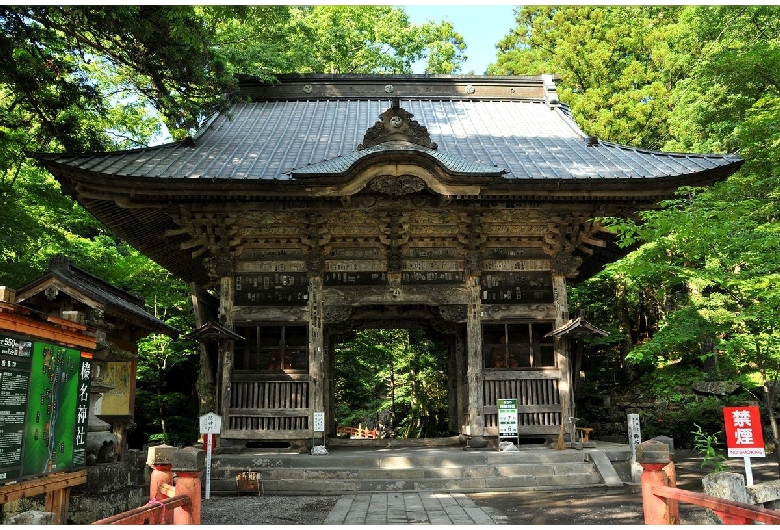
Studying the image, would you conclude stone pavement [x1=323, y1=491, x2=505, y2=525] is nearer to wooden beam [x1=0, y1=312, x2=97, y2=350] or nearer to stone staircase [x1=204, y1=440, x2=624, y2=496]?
stone staircase [x1=204, y1=440, x2=624, y2=496]

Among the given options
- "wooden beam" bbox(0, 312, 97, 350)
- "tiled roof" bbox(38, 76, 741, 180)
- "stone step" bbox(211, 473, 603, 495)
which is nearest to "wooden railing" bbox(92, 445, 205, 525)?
"wooden beam" bbox(0, 312, 97, 350)

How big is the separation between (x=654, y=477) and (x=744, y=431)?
197cm

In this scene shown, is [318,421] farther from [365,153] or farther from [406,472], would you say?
[365,153]

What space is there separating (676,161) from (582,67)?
1215 cm

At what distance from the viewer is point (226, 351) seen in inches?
413

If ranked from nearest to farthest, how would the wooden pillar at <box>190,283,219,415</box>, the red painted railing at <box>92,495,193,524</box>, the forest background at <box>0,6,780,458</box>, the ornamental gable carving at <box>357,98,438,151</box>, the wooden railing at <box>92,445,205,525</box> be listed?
1. the red painted railing at <box>92,495,193,524</box>
2. the wooden railing at <box>92,445,205,525</box>
3. the forest background at <box>0,6,780,458</box>
4. the ornamental gable carving at <box>357,98,438,151</box>
5. the wooden pillar at <box>190,283,219,415</box>

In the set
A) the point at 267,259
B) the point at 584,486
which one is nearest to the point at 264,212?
the point at 267,259

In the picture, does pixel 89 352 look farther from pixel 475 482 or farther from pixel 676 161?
pixel 676 161

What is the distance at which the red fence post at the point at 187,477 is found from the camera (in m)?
4.83

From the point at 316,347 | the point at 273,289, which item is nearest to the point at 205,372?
the point at 273,289

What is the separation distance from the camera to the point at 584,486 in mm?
8977

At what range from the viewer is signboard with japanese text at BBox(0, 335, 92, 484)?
5172mm

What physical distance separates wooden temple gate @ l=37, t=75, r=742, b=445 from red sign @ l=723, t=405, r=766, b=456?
3.90 meters

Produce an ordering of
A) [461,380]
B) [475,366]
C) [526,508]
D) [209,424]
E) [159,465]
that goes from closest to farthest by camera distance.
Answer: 1. [159,465]
2. [526,508]
3. [209,424]
4. [475,366]
5. [461,380]
